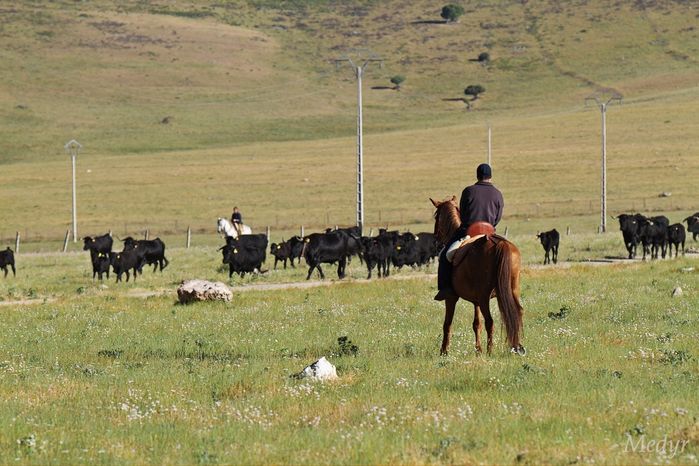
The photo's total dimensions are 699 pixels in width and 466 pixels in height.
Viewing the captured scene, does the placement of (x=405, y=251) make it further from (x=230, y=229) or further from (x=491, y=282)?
(x=491, y=282)

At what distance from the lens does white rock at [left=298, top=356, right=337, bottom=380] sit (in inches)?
529

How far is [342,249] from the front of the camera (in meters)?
37.6

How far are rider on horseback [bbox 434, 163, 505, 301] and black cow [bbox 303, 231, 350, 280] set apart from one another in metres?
21.2

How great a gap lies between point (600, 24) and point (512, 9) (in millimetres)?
23441

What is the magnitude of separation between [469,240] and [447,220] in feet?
4.23

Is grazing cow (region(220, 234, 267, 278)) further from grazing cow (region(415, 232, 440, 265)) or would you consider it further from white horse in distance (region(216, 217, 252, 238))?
white horse in distance (region(216, 217, 252, 238))

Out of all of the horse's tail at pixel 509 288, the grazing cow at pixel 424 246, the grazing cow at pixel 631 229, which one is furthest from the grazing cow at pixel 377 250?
the horse's tail at pixel 509 288

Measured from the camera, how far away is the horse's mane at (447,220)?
1653 centimetres

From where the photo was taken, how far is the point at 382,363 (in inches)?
583

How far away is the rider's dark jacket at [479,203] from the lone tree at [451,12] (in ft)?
583

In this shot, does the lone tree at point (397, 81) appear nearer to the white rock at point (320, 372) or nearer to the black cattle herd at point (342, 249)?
the black cattle herd at point (342, 249)

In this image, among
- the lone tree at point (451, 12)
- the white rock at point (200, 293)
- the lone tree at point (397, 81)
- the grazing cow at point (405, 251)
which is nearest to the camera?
the white rock at point (200, 293)

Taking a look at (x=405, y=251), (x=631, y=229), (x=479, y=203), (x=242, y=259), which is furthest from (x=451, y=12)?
(x=479, y=203)

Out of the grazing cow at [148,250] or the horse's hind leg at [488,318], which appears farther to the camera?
the grazing cow at [148,250]
